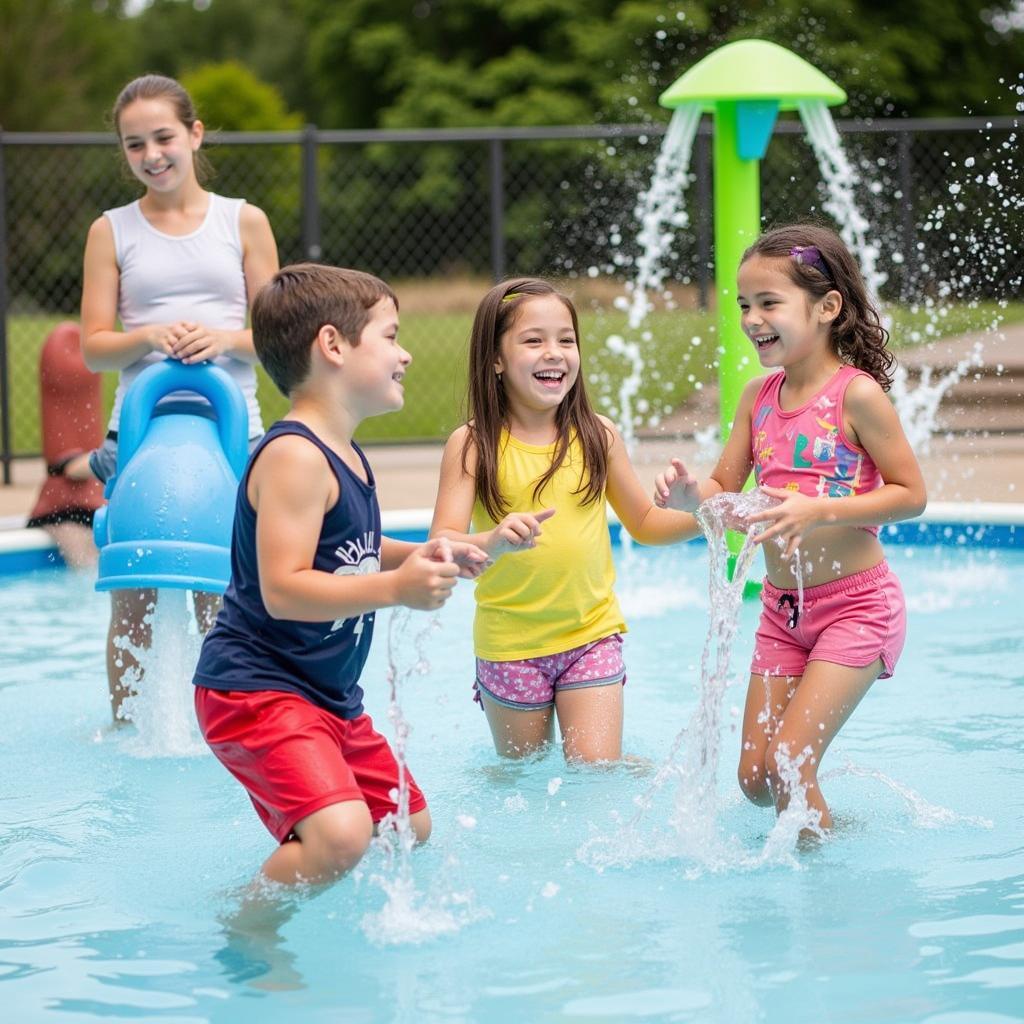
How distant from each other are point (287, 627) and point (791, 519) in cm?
102

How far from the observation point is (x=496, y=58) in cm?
3441

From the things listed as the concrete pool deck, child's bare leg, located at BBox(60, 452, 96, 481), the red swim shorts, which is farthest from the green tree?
the red swim shorts

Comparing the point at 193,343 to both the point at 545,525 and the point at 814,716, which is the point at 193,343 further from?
the point at 814,716

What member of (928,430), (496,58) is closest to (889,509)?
(928,430)

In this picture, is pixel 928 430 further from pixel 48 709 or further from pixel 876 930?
pixel 876 930

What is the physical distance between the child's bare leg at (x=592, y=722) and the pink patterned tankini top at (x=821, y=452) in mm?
728

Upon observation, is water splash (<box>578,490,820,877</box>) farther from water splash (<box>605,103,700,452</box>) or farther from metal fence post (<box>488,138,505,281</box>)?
metal fence post (<box>488,138,505,281</box>)

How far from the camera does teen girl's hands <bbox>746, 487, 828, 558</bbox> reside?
3.25 meters

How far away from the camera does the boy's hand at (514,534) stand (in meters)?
3.19

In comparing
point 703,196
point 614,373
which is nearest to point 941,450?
point 703,196

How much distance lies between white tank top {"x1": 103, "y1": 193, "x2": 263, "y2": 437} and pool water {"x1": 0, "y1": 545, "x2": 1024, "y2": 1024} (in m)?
1.13

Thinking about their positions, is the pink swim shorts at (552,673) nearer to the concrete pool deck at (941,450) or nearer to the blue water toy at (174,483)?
the blue water toy at (174,483)

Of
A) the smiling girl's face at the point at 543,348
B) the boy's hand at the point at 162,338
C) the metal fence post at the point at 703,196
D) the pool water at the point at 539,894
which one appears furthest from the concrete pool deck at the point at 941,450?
the smiling girl's face at the point at 543,348

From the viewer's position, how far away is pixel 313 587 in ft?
9.73
